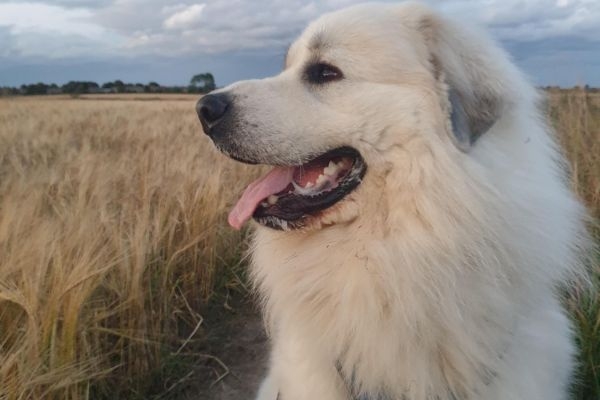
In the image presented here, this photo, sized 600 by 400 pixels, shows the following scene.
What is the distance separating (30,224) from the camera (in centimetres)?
299

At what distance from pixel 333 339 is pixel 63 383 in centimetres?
104

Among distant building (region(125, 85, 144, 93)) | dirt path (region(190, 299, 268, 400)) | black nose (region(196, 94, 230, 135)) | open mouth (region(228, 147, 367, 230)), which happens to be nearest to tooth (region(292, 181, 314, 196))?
open mouth (region(228, 147, 367, 230))

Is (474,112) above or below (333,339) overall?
above

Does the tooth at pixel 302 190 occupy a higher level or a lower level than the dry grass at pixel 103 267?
higher

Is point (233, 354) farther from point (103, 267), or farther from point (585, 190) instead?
point (585, 190)

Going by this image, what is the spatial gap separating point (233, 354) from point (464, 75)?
2.33 meters

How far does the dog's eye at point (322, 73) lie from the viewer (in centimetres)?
235

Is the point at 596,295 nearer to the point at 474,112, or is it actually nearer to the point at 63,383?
the point at 474,112

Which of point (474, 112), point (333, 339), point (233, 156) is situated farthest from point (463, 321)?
point (233, 156)

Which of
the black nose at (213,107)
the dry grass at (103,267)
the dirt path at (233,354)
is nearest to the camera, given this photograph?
the black nose at (213,107)

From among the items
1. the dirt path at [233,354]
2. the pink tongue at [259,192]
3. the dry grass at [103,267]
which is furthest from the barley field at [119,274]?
the pink tongue at [259,192]

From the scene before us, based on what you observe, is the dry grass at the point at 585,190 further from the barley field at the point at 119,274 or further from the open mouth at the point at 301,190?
the open mouth at the point at 301,190

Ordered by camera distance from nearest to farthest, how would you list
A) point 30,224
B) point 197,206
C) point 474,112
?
point 474,112
point 30,224
point 197,206

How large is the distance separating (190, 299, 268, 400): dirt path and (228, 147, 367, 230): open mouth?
53.2 inches
